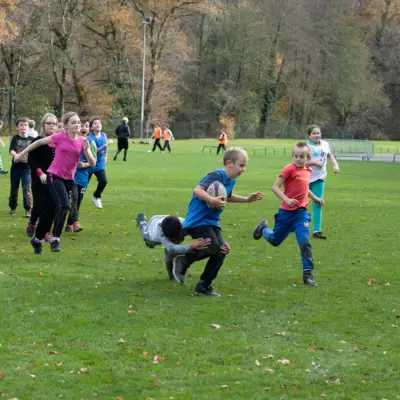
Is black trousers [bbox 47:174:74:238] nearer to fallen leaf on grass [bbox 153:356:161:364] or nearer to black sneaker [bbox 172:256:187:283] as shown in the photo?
black sneaker [bbox 172:256:187:283]

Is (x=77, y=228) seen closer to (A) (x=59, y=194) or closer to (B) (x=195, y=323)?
(A) (x=59, y=194)

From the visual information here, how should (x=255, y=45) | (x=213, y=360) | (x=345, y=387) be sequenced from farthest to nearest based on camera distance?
1. (x=255, y=45)
2. (x=213, y=360)
3. (x=345, y=387)

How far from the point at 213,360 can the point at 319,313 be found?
1918mm

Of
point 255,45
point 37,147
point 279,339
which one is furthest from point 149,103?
point 279,339

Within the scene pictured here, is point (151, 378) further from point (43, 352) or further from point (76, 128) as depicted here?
point (76, 128)

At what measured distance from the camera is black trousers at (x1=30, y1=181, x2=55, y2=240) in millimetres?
10117

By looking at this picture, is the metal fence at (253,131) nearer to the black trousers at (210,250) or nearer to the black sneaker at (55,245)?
the black sneaker at (55,245)

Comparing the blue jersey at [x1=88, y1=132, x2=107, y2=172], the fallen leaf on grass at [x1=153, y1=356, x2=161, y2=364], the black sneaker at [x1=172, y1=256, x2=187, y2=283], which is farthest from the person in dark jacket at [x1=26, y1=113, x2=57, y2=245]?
the fallen leaf on grass at [x1=153, y1=356, x2=161, y2=364]

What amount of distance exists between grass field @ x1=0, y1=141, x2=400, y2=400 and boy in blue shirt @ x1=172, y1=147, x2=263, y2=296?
31 cm

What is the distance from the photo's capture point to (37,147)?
420 inches

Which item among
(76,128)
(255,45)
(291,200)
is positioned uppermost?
(255,45)

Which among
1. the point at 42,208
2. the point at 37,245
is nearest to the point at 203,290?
the point at 37,245

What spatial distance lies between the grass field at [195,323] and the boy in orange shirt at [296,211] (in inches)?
16.0

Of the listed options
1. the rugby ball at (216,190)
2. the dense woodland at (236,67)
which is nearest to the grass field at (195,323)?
the rugby ball at (216,190)
